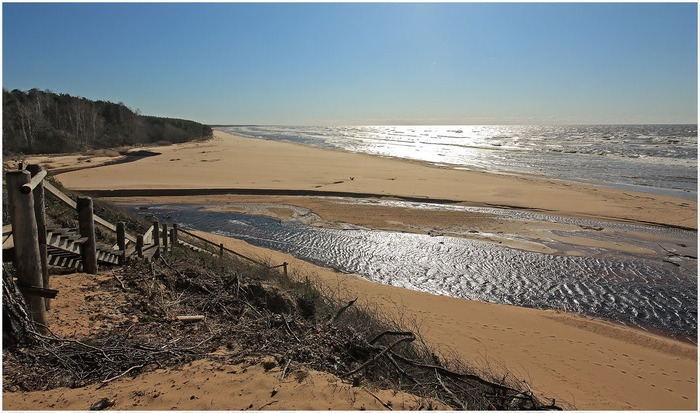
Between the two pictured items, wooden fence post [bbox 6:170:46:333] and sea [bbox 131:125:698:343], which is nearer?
wooden fence post [bbox 6:170:46:333]

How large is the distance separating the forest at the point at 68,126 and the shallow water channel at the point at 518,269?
124 ft

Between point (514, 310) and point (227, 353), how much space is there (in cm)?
668

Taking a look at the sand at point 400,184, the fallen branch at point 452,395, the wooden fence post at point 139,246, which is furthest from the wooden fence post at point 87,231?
the sand at point 400,184

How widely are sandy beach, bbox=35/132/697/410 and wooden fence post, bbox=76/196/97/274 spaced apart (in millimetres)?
4560

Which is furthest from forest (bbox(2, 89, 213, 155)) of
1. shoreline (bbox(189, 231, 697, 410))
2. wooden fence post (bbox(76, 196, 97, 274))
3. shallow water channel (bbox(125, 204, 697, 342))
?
shoreline (bbox(189, 231, 697, 410))

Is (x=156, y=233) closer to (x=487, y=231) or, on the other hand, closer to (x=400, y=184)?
(x=487, y=231)

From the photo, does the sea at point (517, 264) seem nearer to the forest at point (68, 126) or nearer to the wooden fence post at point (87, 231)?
the wooden fence post at point (87, 231)

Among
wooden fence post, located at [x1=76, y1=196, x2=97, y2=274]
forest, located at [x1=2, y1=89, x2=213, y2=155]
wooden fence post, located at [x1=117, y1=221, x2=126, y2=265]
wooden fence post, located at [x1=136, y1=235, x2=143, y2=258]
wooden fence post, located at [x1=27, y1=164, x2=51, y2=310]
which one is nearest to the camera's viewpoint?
wooden fence post, located at [x1=27, y1=164, x2=51, y2=310]

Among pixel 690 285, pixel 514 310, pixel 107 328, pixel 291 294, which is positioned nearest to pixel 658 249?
pixel 690 285

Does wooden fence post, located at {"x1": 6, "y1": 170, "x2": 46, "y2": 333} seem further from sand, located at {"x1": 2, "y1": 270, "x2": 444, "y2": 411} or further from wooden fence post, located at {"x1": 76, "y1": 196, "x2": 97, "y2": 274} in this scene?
wooden fence post, located at {"x1": 76, "y1": 196, "x2": 97, "y2": 274}

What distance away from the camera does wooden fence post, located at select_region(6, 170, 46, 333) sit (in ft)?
15.7

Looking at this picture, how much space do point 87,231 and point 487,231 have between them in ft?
42.2

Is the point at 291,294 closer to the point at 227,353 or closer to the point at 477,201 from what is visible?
the point at 227,353

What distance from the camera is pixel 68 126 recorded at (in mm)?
53938
